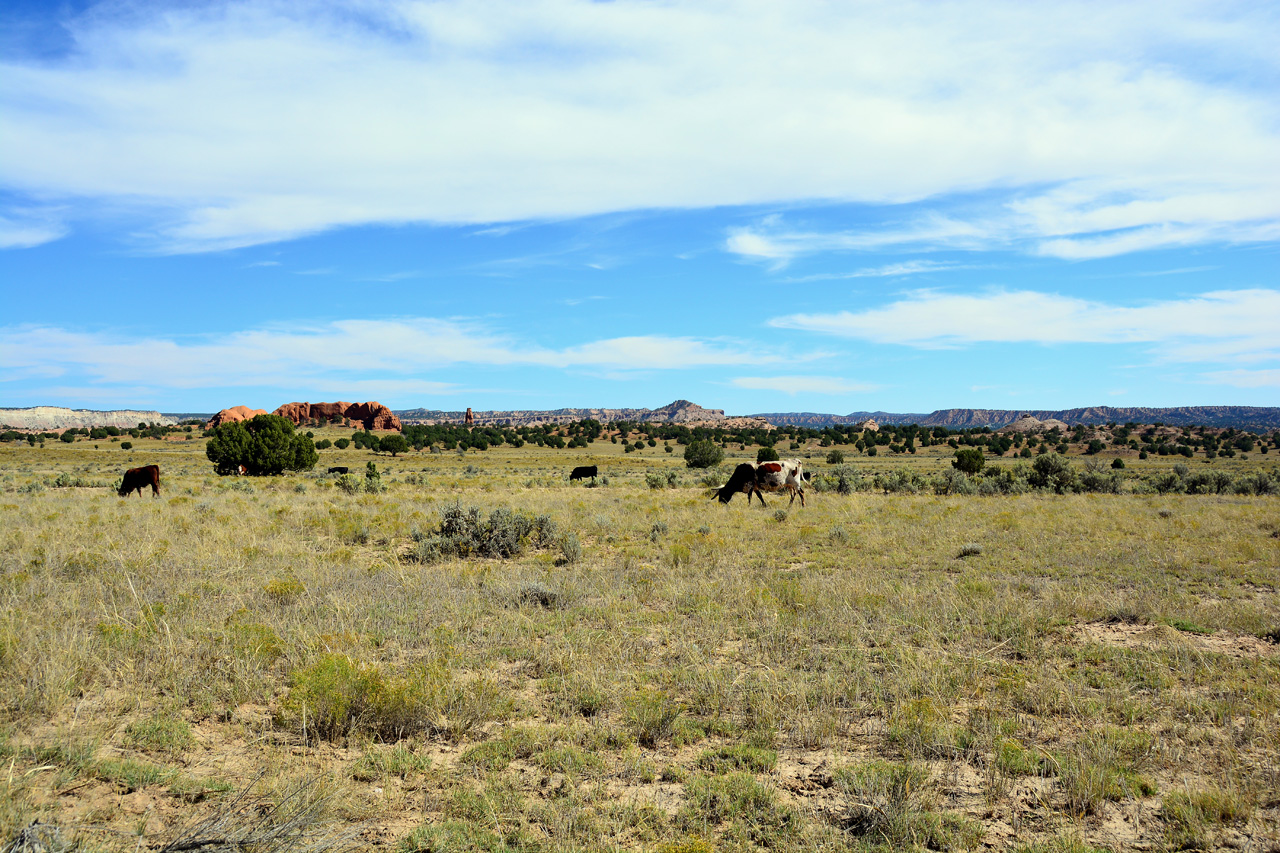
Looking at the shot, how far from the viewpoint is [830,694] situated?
20.0 feet

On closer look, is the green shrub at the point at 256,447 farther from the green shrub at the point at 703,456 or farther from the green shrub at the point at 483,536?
the green shrub at the point at 483,536

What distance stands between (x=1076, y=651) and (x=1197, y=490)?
30.2 m

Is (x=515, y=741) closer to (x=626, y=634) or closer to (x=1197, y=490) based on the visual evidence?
(x=626, y=634)

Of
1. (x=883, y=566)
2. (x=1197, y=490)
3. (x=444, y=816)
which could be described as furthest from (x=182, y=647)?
(x=1197, y=490)

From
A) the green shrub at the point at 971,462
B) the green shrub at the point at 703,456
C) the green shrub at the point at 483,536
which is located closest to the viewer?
the green shrub at the point at 483,536

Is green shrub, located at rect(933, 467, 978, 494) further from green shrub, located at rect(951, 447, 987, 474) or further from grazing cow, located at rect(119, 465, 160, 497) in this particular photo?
grazing cow, located at rect(119, 465, 160, 497)

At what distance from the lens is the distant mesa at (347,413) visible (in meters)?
170

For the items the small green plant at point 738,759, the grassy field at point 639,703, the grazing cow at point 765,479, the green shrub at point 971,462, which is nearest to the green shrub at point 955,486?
the grazing cow at point 765,479

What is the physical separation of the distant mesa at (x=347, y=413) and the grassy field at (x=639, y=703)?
542 feet

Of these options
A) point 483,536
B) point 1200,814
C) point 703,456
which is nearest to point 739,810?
point 1200,814

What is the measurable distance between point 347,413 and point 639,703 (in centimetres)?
19056

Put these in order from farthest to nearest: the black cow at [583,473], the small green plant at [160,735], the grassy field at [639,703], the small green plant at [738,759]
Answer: the black cow at [583,473], the small green plant at [160,735], the small green plant at [738,759], the grassy field at [639,703]

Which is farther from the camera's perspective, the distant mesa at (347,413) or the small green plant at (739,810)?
the distant mesa at (347,413)

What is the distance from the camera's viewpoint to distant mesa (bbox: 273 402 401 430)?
170250 mm
